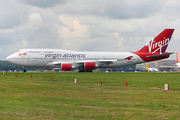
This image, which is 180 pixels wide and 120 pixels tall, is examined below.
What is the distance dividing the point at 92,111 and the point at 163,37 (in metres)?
56.3

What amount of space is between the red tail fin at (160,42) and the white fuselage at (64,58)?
14.5 ft

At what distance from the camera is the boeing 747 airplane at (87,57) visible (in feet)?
198

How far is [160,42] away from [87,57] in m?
19.9

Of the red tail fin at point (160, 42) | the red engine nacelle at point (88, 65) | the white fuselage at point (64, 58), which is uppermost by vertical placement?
the red tail fin at point (160, 42)

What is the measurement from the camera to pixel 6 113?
1286cm

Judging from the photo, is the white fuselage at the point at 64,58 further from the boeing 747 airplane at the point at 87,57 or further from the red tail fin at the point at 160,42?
the red tail fin at the point at 160,42

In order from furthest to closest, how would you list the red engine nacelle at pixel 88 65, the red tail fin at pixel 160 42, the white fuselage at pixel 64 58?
the red tail fin at pixel 160 42
the red engine nacelle at pixel 88 65
the white fuselage at pixel 64 58

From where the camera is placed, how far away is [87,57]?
208 ft

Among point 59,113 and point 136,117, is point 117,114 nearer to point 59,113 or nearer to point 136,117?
point 136,117

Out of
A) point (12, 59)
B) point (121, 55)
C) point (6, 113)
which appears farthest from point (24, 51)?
point (6, 113)

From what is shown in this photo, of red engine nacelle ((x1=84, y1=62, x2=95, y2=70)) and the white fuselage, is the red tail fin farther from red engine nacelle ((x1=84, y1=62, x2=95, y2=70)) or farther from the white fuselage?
red engine nacelle ((x1=84, y1=62, x2=95, y2=70))

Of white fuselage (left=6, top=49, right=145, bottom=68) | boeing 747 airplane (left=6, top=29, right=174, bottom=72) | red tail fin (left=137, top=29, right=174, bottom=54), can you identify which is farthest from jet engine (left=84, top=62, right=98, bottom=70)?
red tail fin (left=137, top=29, right=174, bottom=54)

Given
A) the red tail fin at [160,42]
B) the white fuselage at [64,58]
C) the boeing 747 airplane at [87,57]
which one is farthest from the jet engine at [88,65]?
the red tail fin at [160,42]

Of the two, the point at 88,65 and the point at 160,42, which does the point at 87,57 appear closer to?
the point at 88,65
